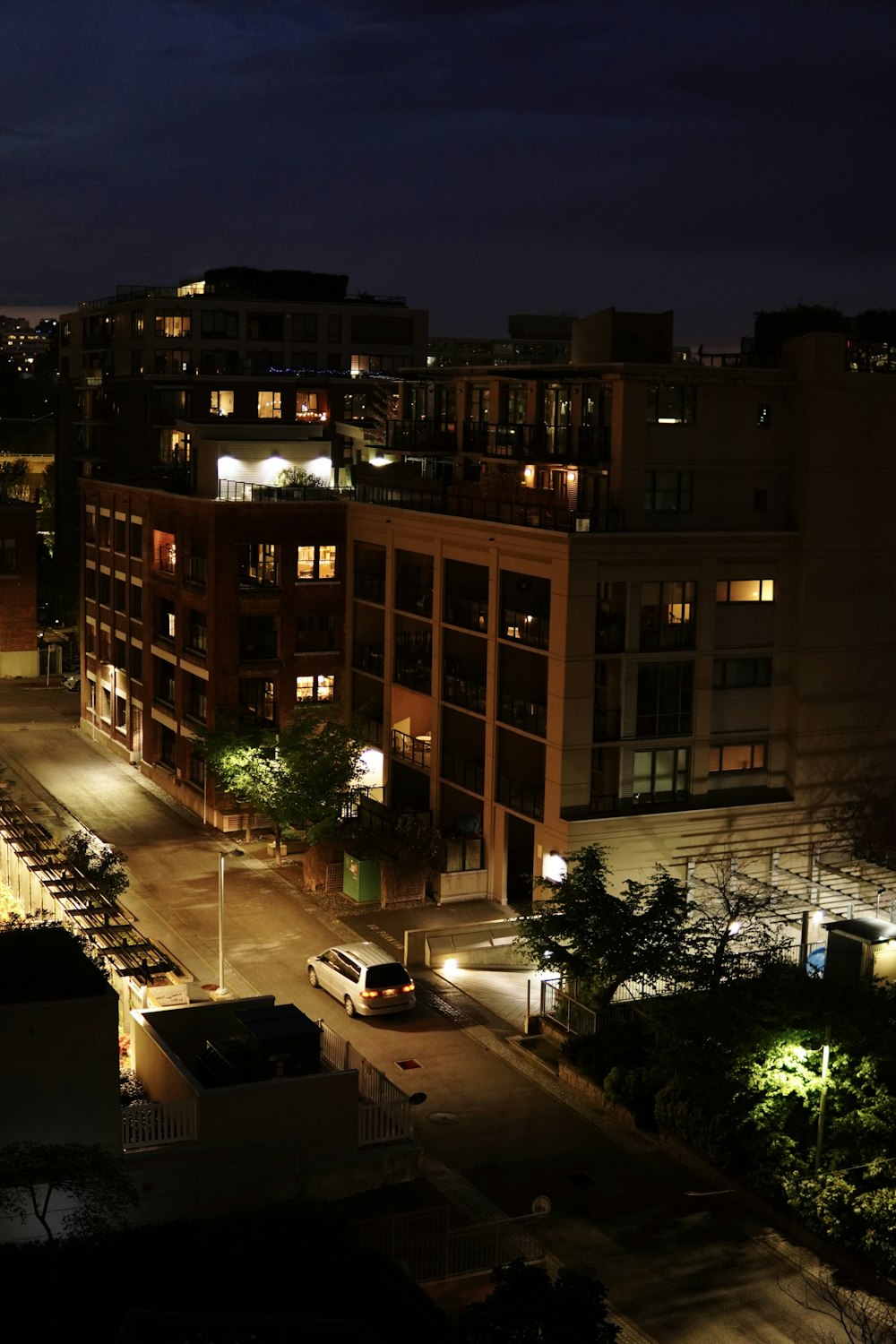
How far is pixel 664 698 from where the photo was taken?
176ft

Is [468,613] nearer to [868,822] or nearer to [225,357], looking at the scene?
[868,822]

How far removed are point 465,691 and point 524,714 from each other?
4.58 meters

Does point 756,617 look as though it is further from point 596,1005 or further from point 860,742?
point 596,1005

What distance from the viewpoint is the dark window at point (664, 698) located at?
53250 millimetres

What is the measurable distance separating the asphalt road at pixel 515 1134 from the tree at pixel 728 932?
4.62m

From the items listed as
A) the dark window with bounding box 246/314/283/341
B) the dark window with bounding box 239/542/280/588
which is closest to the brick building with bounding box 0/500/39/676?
the dark window with bounding box 246/314/283/341

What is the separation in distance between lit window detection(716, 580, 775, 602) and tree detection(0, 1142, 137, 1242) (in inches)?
1283

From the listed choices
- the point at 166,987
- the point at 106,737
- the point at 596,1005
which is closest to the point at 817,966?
the point at 596,1005

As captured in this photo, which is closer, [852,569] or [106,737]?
[852,569]

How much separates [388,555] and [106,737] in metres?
24.5

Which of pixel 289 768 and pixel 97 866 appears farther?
pixel 289 768

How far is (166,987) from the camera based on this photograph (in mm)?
39625

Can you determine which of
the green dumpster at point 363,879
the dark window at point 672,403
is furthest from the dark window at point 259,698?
the dark window at point 672,403

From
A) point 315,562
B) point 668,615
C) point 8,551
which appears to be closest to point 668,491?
point 668,615
